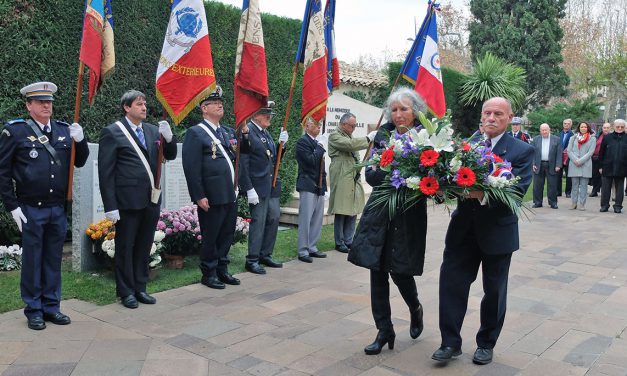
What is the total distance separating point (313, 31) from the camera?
6703 mm

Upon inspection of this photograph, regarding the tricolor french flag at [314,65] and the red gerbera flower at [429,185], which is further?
the tricolor french flag at [314,65]

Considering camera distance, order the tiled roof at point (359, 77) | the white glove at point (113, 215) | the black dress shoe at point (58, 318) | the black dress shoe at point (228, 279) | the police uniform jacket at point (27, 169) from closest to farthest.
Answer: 1. the police uniform jacket at point (27, 169)
2. the black dress shoe at point (58, 318)
3. the white glove at point (113, 215)
4. the black dress shoe at point (228, 279)
5. the tiled roof at point (359, 77)

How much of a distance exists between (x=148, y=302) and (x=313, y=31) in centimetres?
349

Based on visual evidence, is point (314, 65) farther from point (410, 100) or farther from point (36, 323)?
point (36, 323)

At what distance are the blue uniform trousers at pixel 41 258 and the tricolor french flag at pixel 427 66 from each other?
12.2ft

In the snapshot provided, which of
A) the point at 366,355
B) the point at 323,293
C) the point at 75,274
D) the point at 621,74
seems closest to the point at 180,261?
the point at 75,274


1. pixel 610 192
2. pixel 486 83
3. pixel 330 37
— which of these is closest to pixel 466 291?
pixel 330 37

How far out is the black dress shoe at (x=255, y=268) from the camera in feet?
21.9

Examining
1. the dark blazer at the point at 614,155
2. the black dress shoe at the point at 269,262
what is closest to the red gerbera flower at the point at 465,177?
the black dress shoe at the point at 269,262

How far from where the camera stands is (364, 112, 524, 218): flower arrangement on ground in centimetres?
359

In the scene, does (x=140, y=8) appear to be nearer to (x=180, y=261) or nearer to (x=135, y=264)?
(x=180, y=261)

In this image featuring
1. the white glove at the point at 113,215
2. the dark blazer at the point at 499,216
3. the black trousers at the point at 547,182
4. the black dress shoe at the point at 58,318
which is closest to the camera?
the dark blazer at the point at 499,216

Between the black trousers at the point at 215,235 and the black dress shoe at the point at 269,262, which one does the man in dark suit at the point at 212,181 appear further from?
the black dress shoe at the point at 269,262

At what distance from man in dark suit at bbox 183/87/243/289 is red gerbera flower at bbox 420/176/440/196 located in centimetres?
274
